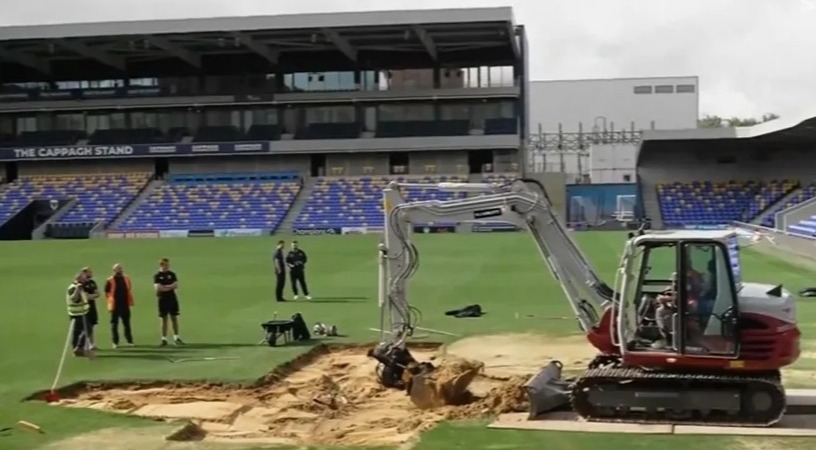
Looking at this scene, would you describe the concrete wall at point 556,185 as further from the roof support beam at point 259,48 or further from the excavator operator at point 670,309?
the excavator operator at point 670,309

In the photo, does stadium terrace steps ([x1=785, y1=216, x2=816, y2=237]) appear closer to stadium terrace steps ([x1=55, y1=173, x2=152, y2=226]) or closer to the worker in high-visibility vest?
the worker in high-visibility vest

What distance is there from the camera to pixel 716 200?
68750 mm

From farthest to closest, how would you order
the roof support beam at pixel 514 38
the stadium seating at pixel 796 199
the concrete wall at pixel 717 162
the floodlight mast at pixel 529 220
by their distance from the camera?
1. the concrete wall at pixel 717 162
2. the roof support beam at pixel 514 38
3. the stadium seating at pixel 796 199
4. the floodlight mast at pixel 529 220

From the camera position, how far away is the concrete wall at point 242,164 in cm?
7619

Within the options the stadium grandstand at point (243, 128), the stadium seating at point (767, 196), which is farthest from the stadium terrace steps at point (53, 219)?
the stadium seating at point (767, 196)

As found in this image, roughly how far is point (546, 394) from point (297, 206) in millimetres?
59424

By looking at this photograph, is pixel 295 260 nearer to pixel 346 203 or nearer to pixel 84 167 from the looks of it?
pixel 346 203

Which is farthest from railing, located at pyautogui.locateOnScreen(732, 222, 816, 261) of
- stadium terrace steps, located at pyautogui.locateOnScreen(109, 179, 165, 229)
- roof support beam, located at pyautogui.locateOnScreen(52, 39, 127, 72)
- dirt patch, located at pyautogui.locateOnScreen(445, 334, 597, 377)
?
roof support beam, located at pyautogui.locateOnScreen(52, 39, 127, 72)

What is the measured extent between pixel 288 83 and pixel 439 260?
38483 mm

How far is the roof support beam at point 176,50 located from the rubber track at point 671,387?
57303 millimetres

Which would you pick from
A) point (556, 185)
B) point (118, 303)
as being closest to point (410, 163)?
point (556, 185)

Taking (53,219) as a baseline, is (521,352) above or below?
below

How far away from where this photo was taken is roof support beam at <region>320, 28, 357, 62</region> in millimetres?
64375

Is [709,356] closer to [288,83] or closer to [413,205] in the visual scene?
[413,205]
